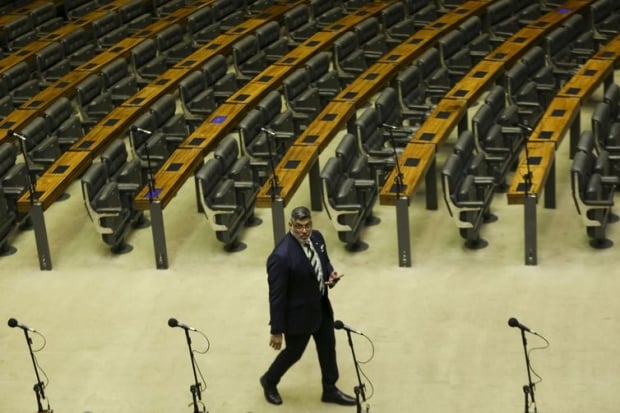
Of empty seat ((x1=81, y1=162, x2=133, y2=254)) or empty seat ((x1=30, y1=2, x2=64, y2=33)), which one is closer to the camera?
empty seat ((x1=81, y1=162, x2=133, y2=254))

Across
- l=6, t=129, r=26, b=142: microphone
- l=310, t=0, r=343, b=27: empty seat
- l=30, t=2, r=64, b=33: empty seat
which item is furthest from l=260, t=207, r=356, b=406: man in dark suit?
l=30, t=2, r=64, b=33: empty seat

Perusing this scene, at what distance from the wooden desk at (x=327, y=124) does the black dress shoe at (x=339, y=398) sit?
9.69ft

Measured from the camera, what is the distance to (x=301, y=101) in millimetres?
11680

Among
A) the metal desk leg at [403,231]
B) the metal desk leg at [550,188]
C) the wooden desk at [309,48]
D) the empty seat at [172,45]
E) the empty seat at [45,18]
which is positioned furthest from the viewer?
the empty seat at [45,18]

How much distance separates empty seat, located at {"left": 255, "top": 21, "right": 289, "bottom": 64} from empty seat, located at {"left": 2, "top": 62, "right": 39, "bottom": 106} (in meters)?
2.30

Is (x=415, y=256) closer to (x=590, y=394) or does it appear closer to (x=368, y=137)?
(x=368, y=137)

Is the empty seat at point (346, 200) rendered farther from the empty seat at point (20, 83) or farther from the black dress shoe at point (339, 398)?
the empty seat at point (20, 83)

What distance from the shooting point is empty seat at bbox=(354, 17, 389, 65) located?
526 inches

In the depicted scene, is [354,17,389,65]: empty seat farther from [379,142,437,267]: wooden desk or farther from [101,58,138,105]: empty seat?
[379,142,437,267]: wooden desk

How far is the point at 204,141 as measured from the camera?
414 inches

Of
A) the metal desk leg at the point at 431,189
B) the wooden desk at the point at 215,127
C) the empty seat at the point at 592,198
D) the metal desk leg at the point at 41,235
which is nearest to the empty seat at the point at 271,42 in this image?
the wooden desk at the point at 215,127

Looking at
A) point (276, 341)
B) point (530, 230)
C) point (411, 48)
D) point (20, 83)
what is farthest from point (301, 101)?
point (276, 341)

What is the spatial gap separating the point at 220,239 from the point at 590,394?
327 cm

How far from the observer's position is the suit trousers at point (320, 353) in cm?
743
